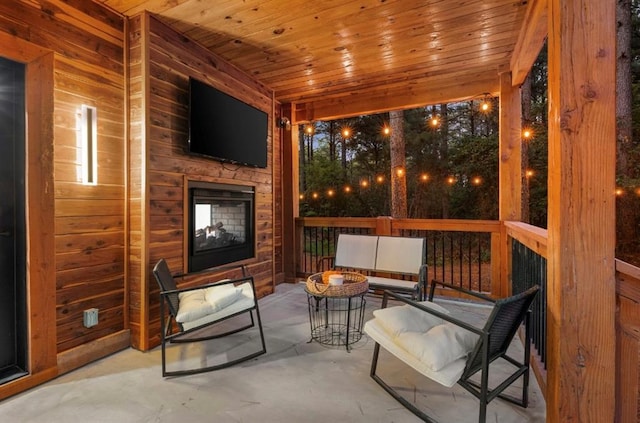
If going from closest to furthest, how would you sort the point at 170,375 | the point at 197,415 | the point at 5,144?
the point at 197,415
the point at 5,144
the point at 170,375

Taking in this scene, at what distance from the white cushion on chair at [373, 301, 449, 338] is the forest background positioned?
4403mm

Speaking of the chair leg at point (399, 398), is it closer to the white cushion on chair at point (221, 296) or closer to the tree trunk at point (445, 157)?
the white cushion on chair at point (221, 296)

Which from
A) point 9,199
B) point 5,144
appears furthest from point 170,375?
point 5,144

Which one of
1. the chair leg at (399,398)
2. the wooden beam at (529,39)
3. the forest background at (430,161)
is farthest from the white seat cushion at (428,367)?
the forest background at (430,161)

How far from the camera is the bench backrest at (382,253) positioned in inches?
137

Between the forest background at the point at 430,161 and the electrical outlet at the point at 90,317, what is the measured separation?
4.39 m

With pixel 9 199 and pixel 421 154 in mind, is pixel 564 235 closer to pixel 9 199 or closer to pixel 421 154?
pixel 9 199

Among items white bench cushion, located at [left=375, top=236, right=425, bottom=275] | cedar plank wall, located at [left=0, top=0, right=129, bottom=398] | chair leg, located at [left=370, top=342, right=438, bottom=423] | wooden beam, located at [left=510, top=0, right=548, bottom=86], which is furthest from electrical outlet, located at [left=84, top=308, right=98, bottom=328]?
wooden beam, located at [left=510, top=0, right=548, bottom=86]

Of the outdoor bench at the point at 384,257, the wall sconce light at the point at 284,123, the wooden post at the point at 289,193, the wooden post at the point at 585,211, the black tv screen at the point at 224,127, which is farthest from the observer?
the wooden post at the point at 289,193

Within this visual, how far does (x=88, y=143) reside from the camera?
232 cm

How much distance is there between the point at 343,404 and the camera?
6.12ft

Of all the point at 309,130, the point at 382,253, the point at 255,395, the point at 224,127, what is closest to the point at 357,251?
the point at 382,253

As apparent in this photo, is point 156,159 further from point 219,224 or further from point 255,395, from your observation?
point 255,395

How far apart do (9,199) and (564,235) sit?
10.4 feet
